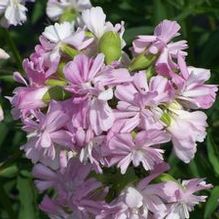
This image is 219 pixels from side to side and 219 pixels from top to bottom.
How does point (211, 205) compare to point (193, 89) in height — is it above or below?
below

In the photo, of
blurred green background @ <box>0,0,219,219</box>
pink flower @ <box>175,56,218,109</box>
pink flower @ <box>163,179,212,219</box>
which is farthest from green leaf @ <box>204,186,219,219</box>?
pink flower @ <box>175,56,218,109</box>

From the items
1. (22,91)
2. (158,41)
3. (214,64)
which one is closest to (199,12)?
(214,64)

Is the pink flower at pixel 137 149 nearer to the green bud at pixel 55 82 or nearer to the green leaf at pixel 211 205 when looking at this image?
the green bud at pixel 55 82

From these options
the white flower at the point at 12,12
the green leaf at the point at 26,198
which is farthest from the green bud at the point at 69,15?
the green leaf at the point at 26,198

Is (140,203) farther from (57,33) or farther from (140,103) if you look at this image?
(57,33)

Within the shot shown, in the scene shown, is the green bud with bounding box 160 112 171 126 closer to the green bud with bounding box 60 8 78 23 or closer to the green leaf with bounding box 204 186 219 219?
the green leaf with bounding box 204 186 219 219

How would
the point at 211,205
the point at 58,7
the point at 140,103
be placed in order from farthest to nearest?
1. the point at 58,7
2. the point at 211,205
3. the point at 140,103

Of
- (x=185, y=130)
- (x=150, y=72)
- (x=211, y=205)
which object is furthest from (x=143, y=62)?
(x=211, y=205)
